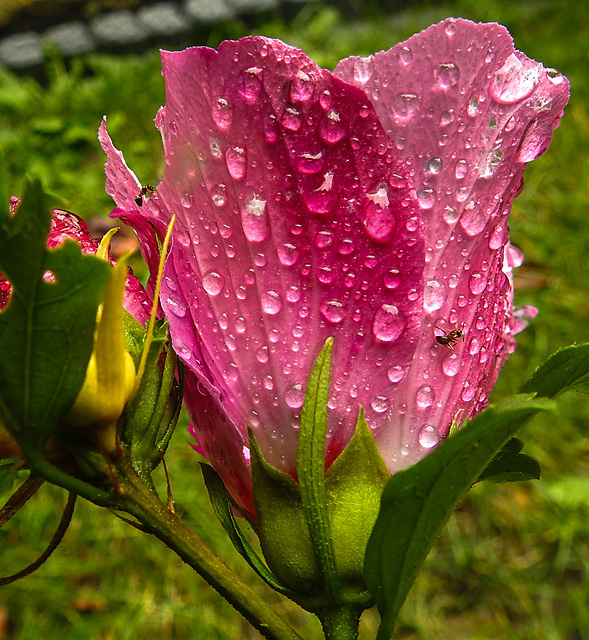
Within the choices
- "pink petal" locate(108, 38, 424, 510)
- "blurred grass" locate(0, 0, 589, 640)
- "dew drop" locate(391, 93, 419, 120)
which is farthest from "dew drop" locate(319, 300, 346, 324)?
"blurred grass" locate(0, 0, 589, 640)

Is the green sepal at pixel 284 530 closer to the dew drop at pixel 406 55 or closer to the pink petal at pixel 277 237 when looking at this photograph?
the pink petal at pixel 277 237

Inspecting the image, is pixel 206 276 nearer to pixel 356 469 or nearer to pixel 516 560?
pixel 356 469

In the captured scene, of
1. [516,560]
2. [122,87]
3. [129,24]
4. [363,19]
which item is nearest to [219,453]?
[516,560]

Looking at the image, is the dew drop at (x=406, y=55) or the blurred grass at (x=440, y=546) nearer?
the dew drop at (x=406, y=55)

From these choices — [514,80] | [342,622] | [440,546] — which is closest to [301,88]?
[514,80]

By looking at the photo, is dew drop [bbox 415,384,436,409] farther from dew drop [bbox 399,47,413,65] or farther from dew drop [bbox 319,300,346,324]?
dew drop [bbox 399,47,413,65]

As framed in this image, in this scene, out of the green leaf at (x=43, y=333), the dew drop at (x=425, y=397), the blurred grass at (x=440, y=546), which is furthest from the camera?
the blurred grass at (x=440, y=546)

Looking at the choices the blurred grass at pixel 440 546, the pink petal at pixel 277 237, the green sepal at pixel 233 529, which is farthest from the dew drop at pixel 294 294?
the blurred grass at pixel 440 546

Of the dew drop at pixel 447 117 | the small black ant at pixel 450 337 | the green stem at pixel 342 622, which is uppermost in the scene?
the dew drop at pixel 447 117
